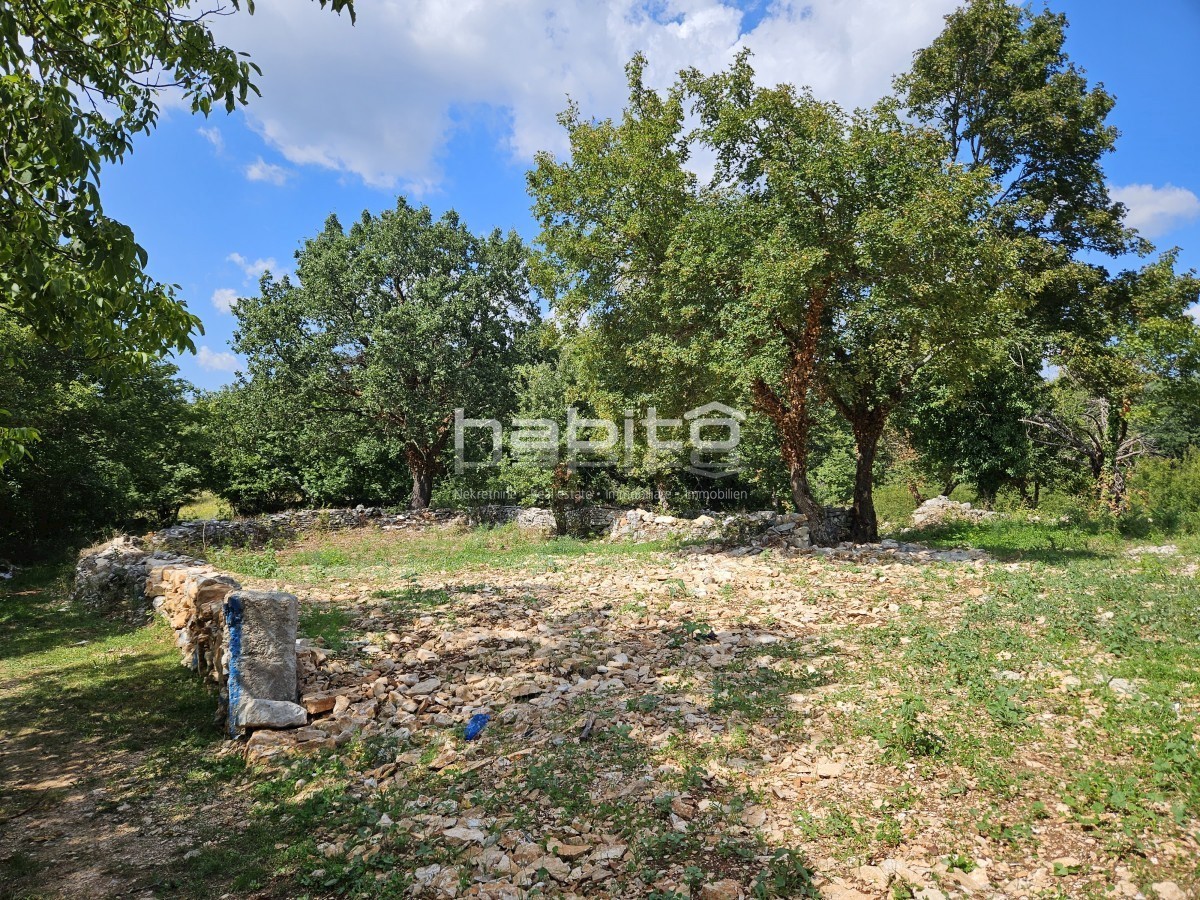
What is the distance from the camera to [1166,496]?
17375 millimetres

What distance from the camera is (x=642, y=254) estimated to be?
1341cm

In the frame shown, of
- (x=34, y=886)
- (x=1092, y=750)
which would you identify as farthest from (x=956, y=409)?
(x=34, y=886)

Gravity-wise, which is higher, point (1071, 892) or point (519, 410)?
point (519, 410)

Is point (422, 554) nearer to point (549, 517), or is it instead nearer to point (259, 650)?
point (549, 517)

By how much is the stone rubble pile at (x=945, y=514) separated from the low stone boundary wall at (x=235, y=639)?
1633 centimetres

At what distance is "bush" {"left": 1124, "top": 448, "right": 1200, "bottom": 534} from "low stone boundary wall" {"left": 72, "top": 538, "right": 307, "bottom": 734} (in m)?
16.3

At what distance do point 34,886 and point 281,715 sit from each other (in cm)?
185

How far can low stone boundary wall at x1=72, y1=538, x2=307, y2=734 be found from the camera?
5.45 meters

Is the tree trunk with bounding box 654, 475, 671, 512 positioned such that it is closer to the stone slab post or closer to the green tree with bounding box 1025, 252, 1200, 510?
the green tree with bounding box 1025, 252, 1200, 510

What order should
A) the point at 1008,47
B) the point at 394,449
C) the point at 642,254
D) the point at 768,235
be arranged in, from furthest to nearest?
the point at 394,449
the point at 1008,47
the point at 642,254
the point at 768,235

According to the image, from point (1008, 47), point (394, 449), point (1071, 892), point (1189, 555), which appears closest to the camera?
point (1071, 892)

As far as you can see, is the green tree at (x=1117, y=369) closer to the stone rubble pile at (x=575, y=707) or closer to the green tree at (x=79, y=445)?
the stone rubble pile at (x=575, y=707)

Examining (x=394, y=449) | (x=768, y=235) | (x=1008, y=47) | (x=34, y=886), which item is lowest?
(x=34, y=886)

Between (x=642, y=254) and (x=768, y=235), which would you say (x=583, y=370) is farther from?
(x=768, y=235)
